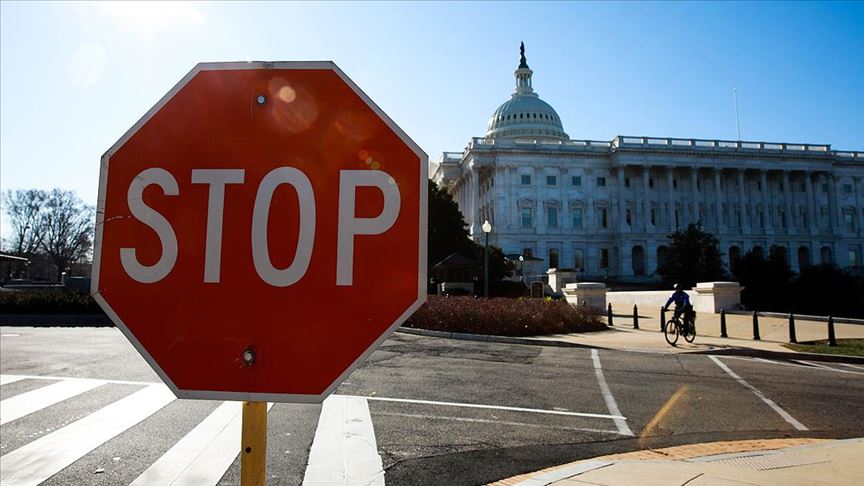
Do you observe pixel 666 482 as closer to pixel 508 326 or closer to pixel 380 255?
pixel 380 255

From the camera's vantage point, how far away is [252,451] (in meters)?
1.75

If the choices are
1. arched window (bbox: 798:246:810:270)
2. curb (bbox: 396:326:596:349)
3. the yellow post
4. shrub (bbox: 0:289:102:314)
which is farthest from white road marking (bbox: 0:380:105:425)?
arched window (bbox: 798:246:810:270)

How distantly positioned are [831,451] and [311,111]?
218 inches

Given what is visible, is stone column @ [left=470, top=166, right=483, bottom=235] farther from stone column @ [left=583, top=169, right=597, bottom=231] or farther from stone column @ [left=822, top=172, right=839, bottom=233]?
stone column @ [left=822, top=172, right=839, bottom=233]

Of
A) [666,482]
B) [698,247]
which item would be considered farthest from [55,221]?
[666,482]

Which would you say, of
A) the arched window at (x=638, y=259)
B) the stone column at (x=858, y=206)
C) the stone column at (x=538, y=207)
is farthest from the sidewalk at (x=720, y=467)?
the stone column at (x=858, y=206)

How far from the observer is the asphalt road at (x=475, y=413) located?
15.6 feet

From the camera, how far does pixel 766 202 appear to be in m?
85.4

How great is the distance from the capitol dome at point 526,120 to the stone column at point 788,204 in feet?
116

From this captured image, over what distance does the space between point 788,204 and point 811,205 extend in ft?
11.8

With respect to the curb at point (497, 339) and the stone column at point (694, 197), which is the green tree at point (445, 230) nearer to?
the curb at point (497, 339)

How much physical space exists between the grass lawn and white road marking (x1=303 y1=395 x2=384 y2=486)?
468 inches

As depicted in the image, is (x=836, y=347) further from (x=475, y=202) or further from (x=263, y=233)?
(x=475, y=202)

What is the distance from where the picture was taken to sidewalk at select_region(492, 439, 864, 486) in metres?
4.09
